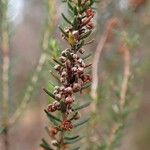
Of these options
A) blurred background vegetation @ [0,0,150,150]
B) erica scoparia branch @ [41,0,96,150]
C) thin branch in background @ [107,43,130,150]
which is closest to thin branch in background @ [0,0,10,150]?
blurred background vegetation @ [0,0,150,150]

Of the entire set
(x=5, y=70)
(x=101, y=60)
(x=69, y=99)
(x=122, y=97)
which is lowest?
(x=69, y=99)

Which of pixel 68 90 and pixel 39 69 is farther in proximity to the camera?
pixel 39 69

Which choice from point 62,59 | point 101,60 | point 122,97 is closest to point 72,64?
point 62,59

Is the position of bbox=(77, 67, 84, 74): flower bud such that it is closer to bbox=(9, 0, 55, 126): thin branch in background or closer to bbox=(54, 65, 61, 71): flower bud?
bbox=(54, 65, 61, 71): flower bud

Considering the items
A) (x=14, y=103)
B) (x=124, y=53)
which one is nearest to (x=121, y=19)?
(x=124, y=53)

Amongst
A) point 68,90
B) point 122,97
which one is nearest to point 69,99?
point 68,90

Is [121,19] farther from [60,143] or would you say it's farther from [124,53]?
[60,143]

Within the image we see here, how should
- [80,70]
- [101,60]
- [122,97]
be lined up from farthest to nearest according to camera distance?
[101,60] < [122,97] < [80,70]

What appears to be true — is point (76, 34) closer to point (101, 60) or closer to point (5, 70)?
point (5, 70)

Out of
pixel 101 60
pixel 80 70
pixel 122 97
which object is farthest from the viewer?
pixel 101 60

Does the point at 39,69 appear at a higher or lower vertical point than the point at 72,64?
higher

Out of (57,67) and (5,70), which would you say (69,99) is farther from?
(5,70)
